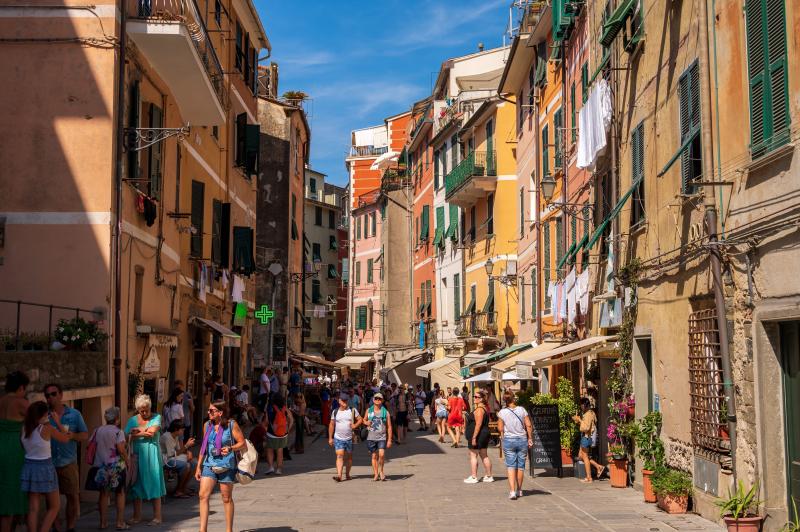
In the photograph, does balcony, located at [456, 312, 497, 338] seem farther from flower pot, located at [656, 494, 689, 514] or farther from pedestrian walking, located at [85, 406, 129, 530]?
pedestrian walking, located at [85, 406, 129, 530]

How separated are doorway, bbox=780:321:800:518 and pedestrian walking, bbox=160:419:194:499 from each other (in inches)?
350

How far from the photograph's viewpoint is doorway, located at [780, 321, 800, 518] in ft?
36.5

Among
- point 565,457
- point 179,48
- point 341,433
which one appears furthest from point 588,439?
point 179,48

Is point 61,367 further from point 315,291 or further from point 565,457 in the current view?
point 315,291

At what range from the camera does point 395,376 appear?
52.2 m

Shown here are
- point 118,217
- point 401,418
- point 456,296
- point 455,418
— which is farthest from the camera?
point 456,296

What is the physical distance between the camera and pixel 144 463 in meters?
13.5

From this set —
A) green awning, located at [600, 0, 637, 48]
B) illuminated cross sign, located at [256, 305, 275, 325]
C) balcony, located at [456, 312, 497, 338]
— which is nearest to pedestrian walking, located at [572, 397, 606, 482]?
green awning, located at [600, 0, 637, 48]

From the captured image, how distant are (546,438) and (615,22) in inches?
308

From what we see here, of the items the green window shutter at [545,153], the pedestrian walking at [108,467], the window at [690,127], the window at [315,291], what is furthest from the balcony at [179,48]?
the window at [315,291]

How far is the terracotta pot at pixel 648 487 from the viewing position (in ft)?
51.0

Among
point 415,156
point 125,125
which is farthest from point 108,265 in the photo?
point 415,156

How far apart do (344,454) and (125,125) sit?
7385 millimetres

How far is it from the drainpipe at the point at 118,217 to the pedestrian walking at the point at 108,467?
419 centimetres
